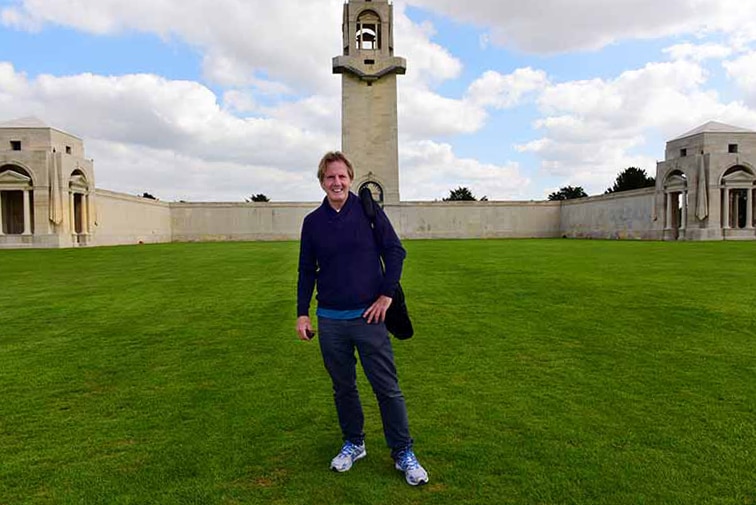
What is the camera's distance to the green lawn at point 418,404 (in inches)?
167

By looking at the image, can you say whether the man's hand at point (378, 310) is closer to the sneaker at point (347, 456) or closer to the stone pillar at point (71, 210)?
the sneaker at point (347, 456)

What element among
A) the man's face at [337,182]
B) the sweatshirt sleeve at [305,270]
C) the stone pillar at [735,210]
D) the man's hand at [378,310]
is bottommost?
the man's hand at [378,310]

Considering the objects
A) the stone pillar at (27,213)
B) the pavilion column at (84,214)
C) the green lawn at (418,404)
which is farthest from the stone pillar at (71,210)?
the green lawn at (418,404)

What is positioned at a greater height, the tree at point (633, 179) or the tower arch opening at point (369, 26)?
the tower arch opening at point (369, 26)

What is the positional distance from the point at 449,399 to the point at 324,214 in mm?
2648

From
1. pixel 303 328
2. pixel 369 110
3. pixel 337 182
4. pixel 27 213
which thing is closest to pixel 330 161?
pixel 337 182

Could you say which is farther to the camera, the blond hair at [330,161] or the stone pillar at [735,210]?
the stone pillar at [735,210]

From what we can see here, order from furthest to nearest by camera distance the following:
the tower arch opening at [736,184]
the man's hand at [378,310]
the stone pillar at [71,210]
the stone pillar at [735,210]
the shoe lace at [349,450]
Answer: the stone pillar at [735,210], the tower arch opening at [736,184], the stone pillar at [71,210], the shoe lace at [349,450], the man's hand at [378,310]

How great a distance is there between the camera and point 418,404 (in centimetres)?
597

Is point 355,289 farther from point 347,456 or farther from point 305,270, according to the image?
point 347,456

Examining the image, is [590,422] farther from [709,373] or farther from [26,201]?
[26,201]

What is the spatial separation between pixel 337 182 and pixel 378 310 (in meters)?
1.02

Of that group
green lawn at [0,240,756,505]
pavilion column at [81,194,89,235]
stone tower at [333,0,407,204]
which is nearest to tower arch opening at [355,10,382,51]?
stone tower at [333,0,407,204]

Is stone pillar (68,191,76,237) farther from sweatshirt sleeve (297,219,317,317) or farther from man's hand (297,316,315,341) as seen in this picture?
man's hand (297,316,315,341)
